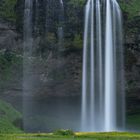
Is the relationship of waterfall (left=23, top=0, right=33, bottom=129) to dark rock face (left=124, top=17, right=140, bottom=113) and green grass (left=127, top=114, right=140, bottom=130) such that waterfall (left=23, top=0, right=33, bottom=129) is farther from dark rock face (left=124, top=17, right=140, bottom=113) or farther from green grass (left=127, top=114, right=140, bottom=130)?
green grass (left=127, top=114, right=140, bottom=130)

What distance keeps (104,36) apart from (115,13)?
225 centimetres

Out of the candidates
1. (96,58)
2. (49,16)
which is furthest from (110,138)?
(49,16)

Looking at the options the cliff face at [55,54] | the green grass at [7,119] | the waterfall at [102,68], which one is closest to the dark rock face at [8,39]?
the cliff face at [55,54]

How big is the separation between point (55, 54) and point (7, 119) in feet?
29.7

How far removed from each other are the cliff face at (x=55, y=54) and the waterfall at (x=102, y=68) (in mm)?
713

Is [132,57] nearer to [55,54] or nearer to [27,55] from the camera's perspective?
[55,54]

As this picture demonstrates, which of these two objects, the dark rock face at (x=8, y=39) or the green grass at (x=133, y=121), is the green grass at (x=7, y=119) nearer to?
the dark rock face at (x=8, y=39)

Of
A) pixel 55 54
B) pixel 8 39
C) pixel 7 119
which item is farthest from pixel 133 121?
pixel 7 119

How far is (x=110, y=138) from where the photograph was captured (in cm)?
2297

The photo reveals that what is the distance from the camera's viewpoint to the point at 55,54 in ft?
136

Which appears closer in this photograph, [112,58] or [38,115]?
[112,58]

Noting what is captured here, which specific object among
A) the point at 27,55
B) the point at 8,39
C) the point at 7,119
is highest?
the point at 8,39

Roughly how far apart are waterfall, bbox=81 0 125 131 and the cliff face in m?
0.71

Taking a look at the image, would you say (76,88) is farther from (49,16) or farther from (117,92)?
(49,16)
